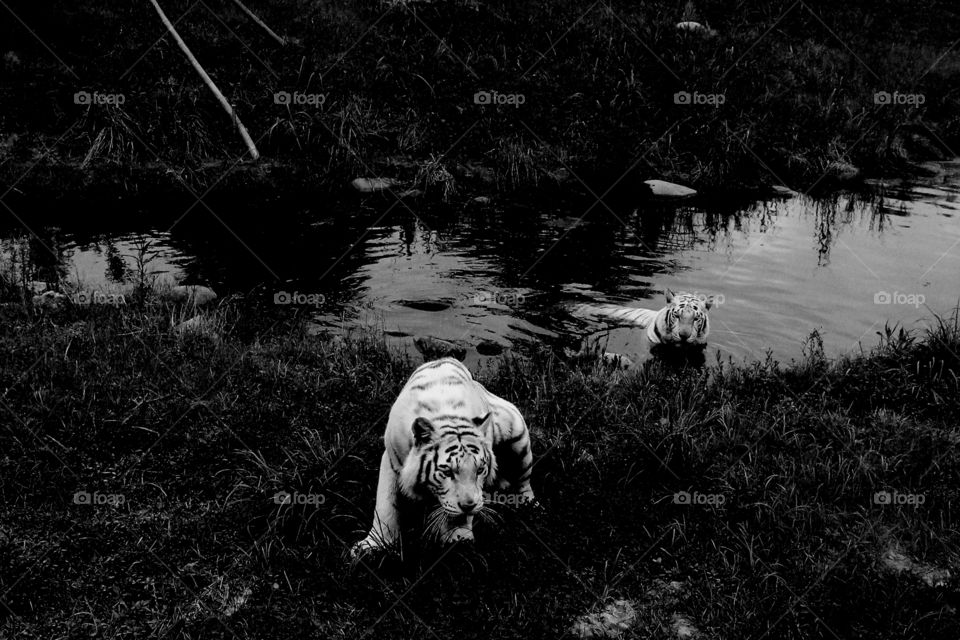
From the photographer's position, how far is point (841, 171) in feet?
53.8

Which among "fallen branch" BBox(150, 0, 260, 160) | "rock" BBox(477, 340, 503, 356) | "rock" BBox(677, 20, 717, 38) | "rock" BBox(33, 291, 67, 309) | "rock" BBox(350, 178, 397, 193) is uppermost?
"rock" BBox(677, 20, 717, 38)

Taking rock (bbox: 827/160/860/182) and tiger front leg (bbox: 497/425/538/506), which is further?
rock (bbox: 827/160/860/182)

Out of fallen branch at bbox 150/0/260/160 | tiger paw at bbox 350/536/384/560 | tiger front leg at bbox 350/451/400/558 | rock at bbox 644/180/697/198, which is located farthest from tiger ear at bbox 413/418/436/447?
rock at bbox 644/180/697/198

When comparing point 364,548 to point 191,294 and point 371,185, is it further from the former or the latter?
point 371,185

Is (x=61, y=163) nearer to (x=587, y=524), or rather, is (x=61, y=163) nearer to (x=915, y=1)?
(x=587, y=524)

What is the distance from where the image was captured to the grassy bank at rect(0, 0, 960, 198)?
1457cm

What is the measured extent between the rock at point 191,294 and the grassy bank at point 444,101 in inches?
208

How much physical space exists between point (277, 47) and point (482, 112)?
4.57 m

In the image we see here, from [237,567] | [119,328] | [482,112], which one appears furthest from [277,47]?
[237,567]

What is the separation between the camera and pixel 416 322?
971cm

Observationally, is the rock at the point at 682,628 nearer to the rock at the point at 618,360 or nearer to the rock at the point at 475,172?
the rock at the point at 618,360

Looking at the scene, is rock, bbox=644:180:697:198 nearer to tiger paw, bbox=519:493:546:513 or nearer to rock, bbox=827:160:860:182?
rock, bbox=827:160:860:182

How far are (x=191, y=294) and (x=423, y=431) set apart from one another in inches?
229

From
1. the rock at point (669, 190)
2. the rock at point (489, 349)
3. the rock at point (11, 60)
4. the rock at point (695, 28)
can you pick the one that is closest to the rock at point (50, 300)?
the rock at point (489, 349)
